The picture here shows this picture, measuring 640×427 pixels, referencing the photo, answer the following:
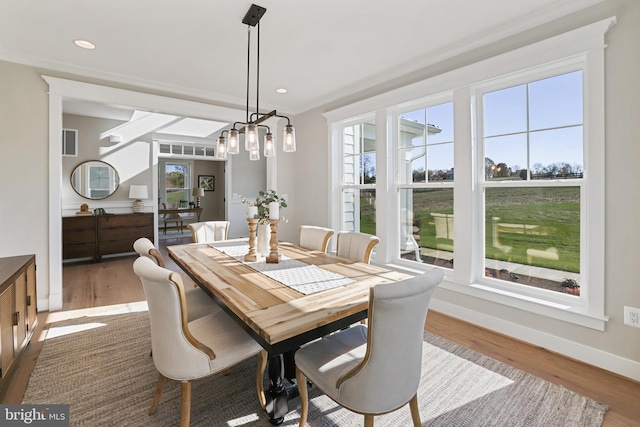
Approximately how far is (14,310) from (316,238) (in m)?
2.26

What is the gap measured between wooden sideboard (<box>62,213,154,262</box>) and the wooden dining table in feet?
14.3

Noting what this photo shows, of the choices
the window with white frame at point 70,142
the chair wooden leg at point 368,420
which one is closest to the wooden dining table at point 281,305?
the chair wooden leg at point 368,420

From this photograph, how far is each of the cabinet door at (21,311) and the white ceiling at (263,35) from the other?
2007mm

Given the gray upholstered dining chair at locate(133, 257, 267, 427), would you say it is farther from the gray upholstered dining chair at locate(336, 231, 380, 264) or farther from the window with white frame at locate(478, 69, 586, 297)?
the window with white frame at locate(478, 69, 586, 297)

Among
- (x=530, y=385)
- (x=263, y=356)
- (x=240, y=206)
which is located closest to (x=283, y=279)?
(x=263, y=356)

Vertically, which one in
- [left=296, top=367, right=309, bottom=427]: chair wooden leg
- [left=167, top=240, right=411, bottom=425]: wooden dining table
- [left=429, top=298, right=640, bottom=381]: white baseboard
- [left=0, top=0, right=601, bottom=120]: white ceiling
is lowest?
[left=429, top=298, right=640, bottom=381]: white baseboard

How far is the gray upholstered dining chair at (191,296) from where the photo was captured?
197cm

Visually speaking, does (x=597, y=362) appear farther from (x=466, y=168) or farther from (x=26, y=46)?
(x=26, y=46)

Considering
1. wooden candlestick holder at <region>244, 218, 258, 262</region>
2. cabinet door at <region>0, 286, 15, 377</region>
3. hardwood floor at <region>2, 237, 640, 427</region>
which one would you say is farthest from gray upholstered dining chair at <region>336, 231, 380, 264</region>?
cabinet door at <region>0, 286, 15, 377</region>

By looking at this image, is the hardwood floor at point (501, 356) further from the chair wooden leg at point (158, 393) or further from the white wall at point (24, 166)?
the chair wooden leg at point (158, 393)

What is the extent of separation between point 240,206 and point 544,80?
20.7 ft

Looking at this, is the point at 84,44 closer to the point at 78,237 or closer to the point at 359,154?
the point at 359,154

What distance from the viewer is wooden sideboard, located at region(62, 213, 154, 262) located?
17.1ft

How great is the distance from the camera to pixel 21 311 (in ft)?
6.88
